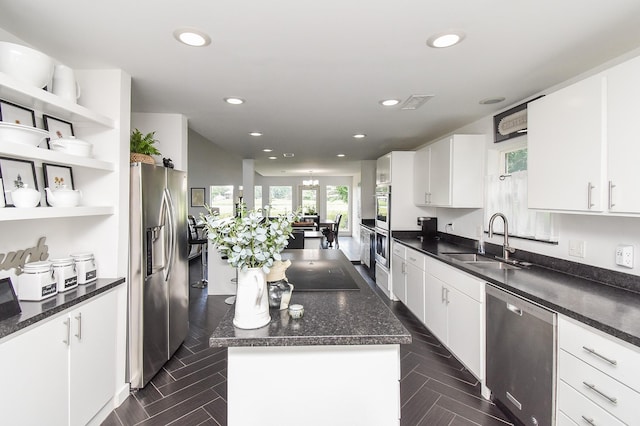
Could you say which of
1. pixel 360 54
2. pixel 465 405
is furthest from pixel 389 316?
pixel 360 54

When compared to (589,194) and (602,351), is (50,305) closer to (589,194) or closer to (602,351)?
(602,351)

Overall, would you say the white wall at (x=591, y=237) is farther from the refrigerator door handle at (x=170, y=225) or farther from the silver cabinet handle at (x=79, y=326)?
the silver cabinet handle at (x=79, y=326)

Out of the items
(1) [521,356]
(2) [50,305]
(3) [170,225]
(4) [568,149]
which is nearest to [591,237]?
(4) [568,149]

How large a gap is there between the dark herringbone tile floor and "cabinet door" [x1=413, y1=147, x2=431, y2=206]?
184 cm

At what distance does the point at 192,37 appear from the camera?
172cm

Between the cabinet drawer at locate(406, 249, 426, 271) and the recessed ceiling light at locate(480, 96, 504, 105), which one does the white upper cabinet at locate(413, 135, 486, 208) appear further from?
the cabinet drawer at locate(406, 249, 426, 271)

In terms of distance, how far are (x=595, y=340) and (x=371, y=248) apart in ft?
14.6

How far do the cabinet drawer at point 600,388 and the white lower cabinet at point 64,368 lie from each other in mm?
2631

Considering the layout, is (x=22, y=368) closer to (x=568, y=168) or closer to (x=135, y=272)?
(x=135, y=272)

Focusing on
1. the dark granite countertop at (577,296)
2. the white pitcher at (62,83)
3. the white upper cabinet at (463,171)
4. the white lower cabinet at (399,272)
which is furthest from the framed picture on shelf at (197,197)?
the dark granite countertop at (577,296)

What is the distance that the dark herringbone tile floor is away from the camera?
2039 mm

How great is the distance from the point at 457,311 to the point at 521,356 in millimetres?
Answer: 747

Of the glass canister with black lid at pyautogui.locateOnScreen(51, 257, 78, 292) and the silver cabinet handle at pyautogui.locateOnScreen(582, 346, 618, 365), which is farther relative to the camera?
the glass canister with black lid at pyautogui.locateOnScreen(51, 257, 78, 292)

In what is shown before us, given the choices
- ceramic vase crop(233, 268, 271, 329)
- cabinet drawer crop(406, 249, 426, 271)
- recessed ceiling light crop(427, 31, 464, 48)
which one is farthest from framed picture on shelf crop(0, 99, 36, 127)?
cabinet drawer crop(406, 249, 426, 271)
